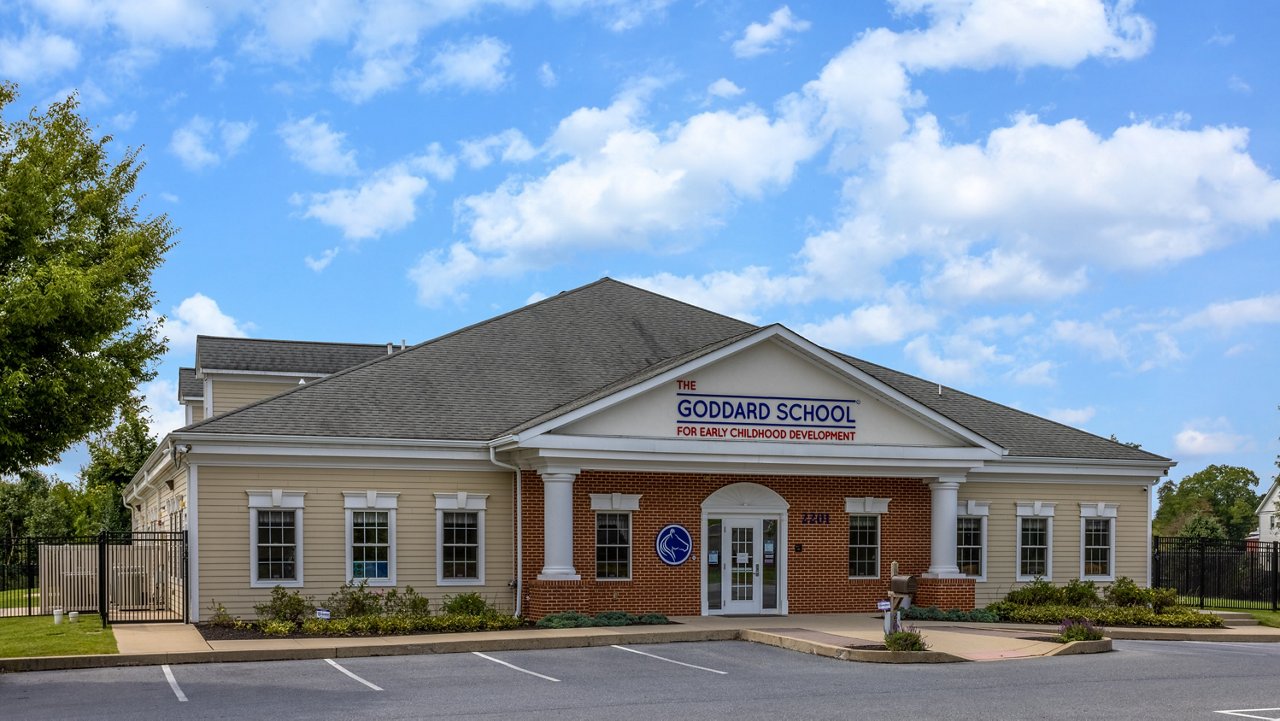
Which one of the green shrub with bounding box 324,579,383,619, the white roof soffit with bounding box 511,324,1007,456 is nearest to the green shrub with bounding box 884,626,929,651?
the white roof soffit with bounding box 511,324,1007,456

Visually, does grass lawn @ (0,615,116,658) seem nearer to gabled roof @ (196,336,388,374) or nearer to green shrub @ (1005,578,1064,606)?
gabled roof @ (196,336,388,374)

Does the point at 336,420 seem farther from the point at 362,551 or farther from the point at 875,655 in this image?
the point at 875,655

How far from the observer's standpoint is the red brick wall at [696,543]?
2534 centimetres

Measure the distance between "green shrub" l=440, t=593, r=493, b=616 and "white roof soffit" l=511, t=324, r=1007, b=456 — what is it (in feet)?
10.1

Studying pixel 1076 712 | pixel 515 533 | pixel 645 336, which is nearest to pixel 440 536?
pixel 515 533

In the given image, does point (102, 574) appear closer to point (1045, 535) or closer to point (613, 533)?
point (613, 533)

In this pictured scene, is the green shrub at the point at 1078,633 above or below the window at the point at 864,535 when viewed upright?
below

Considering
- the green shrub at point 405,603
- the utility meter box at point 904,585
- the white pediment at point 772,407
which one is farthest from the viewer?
the white pediment at point 772,407

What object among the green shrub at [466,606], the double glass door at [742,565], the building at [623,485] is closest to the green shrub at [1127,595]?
the building at [623,485]

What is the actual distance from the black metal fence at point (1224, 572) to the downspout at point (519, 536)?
56.3ft

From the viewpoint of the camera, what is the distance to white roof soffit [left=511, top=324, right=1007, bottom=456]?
24.5 metres

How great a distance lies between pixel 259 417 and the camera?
2450 cm

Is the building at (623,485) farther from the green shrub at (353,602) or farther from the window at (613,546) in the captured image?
the green shrub at (353,602)

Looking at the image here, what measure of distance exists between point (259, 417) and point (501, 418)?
A: 15.5 ft
